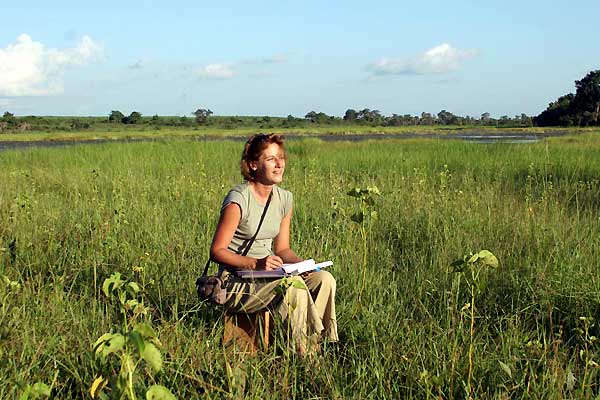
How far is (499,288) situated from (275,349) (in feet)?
5.04

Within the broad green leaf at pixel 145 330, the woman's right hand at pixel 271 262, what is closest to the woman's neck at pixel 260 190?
the woman's right hand at pixel 271 262

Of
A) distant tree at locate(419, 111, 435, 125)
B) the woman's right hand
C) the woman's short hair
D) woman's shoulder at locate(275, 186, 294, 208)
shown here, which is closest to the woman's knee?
the woman's right hand

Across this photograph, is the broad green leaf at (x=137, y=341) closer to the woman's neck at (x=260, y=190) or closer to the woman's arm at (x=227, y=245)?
the woman's arm at (x=227, y=245)

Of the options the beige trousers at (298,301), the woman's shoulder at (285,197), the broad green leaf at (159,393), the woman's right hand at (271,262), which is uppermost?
the woman's shoulder at (285,197)

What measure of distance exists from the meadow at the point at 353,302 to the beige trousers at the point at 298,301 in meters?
0.12

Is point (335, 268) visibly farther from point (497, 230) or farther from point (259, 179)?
point (497, 230)

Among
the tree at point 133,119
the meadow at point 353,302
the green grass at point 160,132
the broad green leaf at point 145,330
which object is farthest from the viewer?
the tree at point 133,119

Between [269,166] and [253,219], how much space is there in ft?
0.87

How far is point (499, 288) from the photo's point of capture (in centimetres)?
375

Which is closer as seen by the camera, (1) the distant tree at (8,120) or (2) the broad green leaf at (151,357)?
(2) the broad green leaf at (151,357)

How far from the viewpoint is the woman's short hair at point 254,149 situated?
3.17 m

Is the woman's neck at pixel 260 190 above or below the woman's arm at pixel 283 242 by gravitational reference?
above

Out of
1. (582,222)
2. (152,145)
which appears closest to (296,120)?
(152,145)

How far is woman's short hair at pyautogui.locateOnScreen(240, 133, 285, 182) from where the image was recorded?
10.4ft
